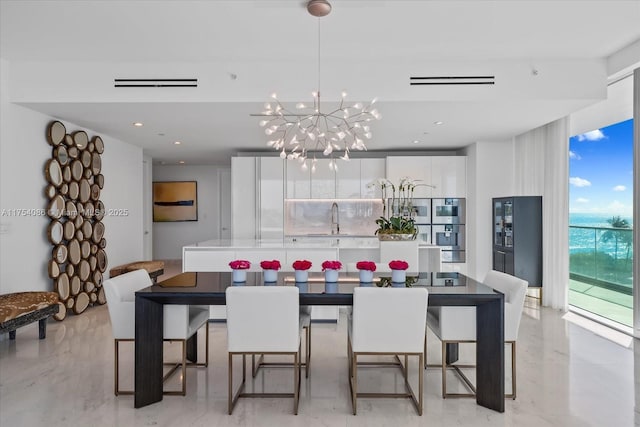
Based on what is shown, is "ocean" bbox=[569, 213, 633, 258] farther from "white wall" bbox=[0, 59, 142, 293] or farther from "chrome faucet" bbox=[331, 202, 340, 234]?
"white wall" bbox=[0, 59, 142, 293]

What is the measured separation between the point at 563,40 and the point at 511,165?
10.4 ft

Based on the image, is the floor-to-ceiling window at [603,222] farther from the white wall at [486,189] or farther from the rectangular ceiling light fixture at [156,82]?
the rectangular ceiling light fixture at [156,82]

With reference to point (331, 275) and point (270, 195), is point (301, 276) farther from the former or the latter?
point (270, 195)

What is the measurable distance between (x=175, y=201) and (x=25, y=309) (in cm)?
636

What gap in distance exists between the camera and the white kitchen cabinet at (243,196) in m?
7.22

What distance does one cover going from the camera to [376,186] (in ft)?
24.0

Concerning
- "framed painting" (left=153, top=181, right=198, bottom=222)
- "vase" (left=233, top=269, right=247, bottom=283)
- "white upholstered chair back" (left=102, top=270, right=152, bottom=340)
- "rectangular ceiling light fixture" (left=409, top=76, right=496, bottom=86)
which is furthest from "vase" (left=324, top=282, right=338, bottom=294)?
"framed painting" (left=153, top=181, right=198, bottom=222)

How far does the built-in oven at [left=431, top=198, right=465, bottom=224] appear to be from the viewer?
7.10 meters

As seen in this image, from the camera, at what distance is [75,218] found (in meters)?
5.25

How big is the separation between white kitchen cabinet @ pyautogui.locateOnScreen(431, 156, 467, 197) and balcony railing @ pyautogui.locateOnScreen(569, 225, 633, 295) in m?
1.79

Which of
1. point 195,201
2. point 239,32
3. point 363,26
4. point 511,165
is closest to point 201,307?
point 239,32

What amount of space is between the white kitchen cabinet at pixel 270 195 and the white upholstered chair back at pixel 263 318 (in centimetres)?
462

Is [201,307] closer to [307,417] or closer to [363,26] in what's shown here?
[307,417]

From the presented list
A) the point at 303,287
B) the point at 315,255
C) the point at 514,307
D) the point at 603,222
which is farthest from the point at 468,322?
the point at 603,222
